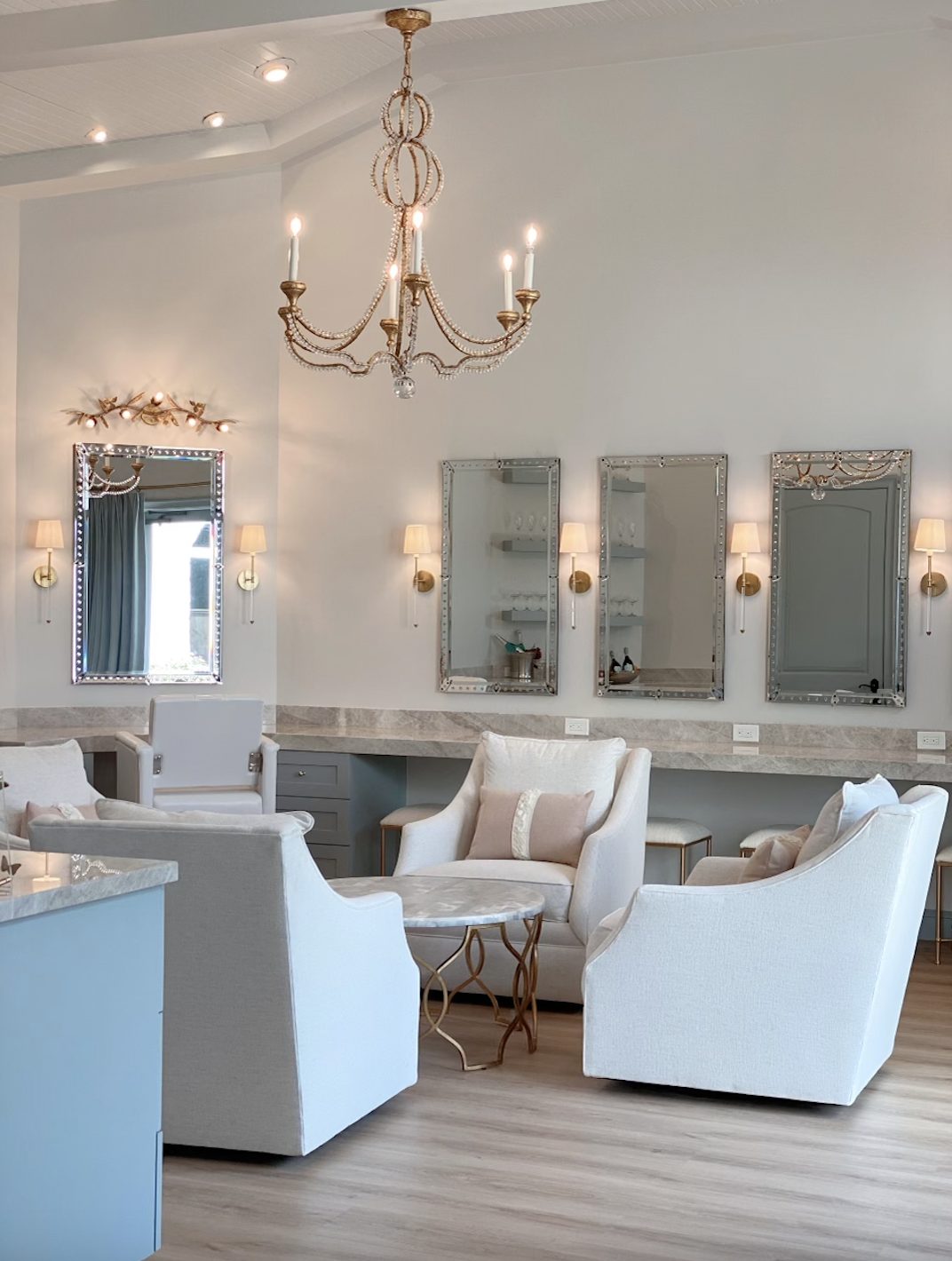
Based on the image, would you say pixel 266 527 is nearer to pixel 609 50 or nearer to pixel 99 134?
pixel 99 134

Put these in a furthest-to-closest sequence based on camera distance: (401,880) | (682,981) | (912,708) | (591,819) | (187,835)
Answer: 1. (912,708)
2. (591,819)
3. (401,880)
4. (682,981)
5. (187,835)

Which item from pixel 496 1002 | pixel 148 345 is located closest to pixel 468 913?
pixel 496 1002

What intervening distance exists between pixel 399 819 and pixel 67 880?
4355 millimetres

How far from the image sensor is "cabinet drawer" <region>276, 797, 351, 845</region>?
6.88 meters

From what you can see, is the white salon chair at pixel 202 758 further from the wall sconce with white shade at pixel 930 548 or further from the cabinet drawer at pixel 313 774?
the wall sconce with white shade at pixel 930 548

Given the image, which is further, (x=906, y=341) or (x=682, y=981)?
(x=906, y=341)

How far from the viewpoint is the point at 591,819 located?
5539mm

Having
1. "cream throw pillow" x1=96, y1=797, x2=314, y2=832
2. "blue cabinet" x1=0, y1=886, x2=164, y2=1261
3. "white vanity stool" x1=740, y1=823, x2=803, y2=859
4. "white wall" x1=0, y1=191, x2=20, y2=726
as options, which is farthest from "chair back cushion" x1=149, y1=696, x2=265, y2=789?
"blue cabinet" x1=0, y1=886, x2=164, y2=1261

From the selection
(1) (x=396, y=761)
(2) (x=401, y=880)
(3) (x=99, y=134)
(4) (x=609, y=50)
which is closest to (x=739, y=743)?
(1) (x=396, y=761)

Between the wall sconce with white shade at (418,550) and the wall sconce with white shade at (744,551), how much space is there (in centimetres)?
153

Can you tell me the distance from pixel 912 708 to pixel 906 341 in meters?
1.63

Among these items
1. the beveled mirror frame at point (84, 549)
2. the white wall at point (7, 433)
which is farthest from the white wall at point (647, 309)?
the white wall at point (7, 433)

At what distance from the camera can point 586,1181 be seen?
3486 millimetres

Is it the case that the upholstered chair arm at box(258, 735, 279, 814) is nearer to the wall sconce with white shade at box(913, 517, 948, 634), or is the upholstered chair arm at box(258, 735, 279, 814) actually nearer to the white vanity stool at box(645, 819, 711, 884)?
the white vanity stool at box(645, 819, 711, 884)
